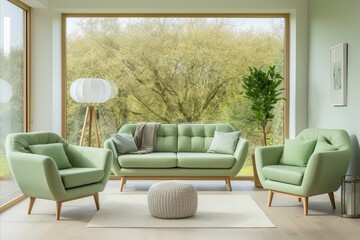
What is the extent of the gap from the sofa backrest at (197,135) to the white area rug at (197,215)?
47.4 inches

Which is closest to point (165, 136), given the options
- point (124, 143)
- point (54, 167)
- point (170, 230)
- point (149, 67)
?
point (124, 143)

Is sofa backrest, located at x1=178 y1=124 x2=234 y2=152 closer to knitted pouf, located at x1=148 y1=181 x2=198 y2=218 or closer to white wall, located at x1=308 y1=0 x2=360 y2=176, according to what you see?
white wall, located at x1=308 y1=0 x2=360 y2=176

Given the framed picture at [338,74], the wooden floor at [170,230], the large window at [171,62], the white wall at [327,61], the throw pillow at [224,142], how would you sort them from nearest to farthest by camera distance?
the wooden floor at [170,230], the white wall at [327,61], the framed picture at [338,74], the throw pillow at [224,142], the large window at [171,62]

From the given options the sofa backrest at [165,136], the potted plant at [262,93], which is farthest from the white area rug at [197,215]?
the potted plant at [262,93]

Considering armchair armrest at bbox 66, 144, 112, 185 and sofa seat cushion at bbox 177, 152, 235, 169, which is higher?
armchair armrest at bbox 66, 144, 112, 185

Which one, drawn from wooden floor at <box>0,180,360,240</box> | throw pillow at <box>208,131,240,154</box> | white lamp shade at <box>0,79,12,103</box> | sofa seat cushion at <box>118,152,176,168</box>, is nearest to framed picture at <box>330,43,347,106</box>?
wooden floor at <box>0,180,360,240</box>

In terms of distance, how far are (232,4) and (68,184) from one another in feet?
12.7

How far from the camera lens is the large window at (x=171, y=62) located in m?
8.29

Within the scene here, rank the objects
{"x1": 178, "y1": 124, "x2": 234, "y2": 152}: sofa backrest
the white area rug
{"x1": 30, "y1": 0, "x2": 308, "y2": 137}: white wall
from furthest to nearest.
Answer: {"x1": 30, "y1": 0, "x2": 308, "y2": 137}: white wall < {"x1": 178, "y1": 124, "x2": 234, "y2": 152}: sofa backrest < the white area rug

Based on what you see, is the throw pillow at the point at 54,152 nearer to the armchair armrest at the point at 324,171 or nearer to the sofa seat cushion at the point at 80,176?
the sofa seat cushion at the point at 80,176

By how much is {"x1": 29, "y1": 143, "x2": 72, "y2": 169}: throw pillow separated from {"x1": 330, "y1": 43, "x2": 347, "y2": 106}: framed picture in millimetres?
3352

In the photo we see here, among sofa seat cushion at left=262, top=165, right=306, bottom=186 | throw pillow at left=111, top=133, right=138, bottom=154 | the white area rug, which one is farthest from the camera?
throw pillow at left=111, top=133, right=138, bottom=154

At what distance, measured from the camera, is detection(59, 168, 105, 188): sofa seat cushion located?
5.39 meters

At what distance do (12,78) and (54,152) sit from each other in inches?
57.3
